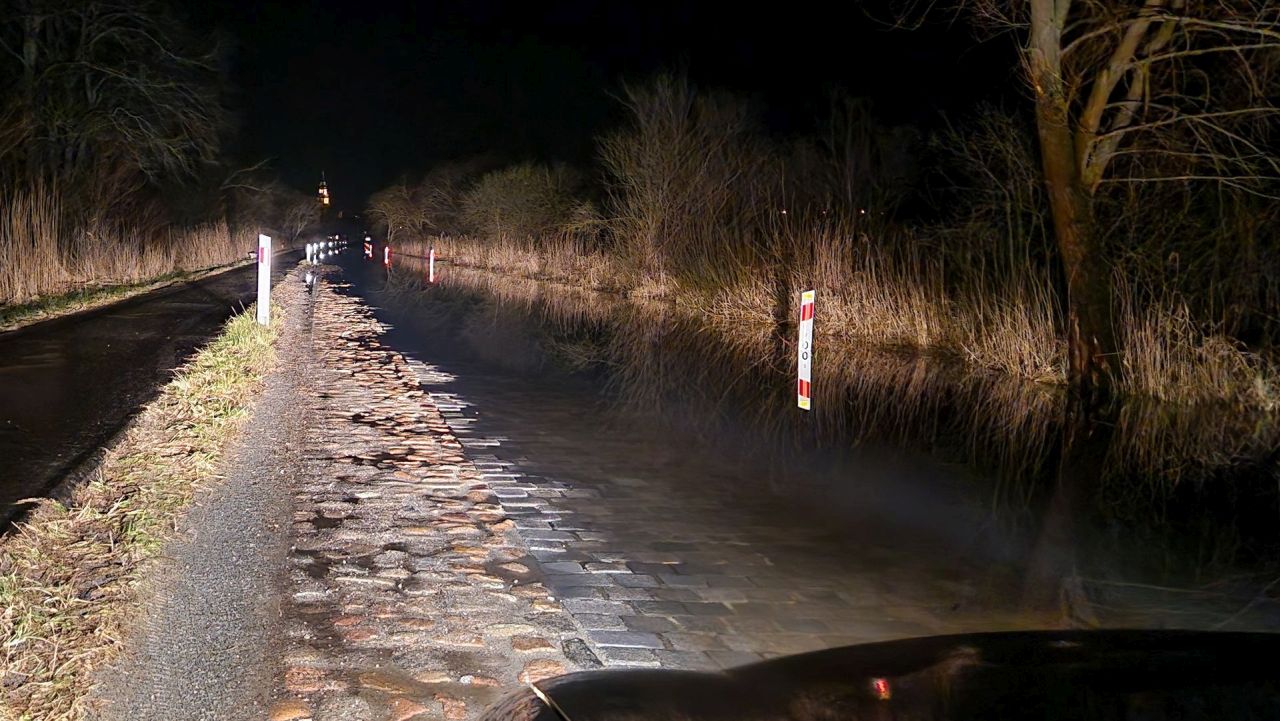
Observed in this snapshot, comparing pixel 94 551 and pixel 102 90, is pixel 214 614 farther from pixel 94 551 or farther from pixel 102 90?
pixel 102 90

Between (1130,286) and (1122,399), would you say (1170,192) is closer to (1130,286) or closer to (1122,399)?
(1130,286)

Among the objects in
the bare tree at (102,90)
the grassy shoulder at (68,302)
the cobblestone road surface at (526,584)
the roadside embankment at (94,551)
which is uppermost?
the bare tree at (102,90)

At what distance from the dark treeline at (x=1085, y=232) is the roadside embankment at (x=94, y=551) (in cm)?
969

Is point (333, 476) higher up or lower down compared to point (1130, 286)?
lower down

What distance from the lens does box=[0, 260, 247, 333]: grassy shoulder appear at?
54.1ft

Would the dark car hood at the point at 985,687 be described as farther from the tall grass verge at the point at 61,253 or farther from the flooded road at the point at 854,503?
the tall grass verge at the point at 61,253

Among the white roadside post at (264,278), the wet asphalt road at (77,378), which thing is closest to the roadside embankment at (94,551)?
the wet asphalt road at (77,378)

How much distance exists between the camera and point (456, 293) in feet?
96.3

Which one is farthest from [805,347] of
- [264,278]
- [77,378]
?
[264,278]

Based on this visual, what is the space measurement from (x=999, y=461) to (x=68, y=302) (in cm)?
1765

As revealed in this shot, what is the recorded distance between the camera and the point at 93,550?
517cm

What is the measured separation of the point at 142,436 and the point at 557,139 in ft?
184

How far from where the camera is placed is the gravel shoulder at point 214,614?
3742mm

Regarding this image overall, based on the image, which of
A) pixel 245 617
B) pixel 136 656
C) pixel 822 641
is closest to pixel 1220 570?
pixel 822 641
